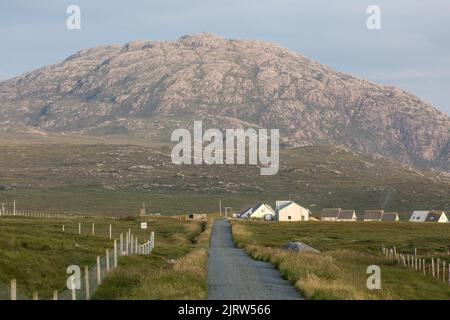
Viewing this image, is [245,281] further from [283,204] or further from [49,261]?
[283,204]

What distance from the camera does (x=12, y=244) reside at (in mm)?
54562

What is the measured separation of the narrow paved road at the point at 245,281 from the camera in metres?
31.7

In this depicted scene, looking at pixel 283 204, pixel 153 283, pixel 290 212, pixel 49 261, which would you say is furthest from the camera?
pixel 283 204

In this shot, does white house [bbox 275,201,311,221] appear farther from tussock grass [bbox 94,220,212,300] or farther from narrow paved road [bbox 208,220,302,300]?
tussock grass [bbox 94,220,212,300]

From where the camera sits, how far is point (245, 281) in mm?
38625

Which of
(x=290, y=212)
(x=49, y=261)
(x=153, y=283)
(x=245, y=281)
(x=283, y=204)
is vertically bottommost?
(x=290, y=212)

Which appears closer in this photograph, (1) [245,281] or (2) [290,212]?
(1) [245,281]

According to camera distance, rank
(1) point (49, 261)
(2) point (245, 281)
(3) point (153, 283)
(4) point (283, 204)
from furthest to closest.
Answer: (4) point (283, 204), (1) point (49, 261), (2) point (245, 281), (3) point (153, 283)

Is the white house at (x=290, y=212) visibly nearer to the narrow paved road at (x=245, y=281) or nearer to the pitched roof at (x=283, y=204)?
the pitched roof at (x=283, y=204)

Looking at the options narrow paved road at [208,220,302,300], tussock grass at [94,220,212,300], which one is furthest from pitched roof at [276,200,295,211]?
tussock grass at [94,220,212,300]

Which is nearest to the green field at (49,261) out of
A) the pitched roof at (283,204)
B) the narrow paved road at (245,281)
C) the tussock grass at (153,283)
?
the tussock grass at (153,283)

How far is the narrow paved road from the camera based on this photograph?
31734 millimetres

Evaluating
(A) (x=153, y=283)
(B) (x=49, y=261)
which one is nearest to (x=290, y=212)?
(B) (x=49, y=261)
